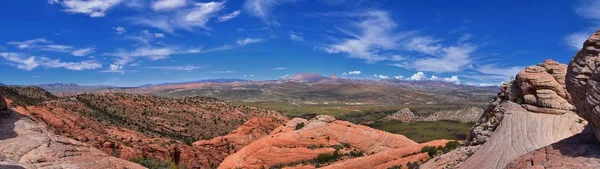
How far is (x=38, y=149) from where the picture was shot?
74.2ft

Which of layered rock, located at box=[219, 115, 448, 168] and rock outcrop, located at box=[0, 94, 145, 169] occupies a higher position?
rock outcrop, located at box=[0, 94, 145, 169]

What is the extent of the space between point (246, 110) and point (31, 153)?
136 metres

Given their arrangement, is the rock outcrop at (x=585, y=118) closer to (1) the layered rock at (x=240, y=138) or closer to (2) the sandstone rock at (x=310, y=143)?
(2) the sandstone rock at (x=310, y=143)

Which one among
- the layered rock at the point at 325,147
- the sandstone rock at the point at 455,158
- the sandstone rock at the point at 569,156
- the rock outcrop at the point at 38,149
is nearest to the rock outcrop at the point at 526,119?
the sandstone rock at the point at 455,158

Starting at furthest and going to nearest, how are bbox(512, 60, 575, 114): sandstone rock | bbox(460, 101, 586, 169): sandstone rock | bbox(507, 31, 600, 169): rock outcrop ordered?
bbox(512, 60, 575, 114): sandstone rock < bbox(460, 101, 586, 169): sandstone rock < bbox(507, 31, 600, 169): rock outcrop

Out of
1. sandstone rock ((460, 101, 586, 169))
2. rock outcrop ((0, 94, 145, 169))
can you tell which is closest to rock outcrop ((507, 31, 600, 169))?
sandstone rock ((460, 101, 586, 169))

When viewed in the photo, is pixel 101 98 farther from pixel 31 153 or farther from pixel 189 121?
pixel 31 153

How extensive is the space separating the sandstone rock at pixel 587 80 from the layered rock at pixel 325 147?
32541 millimetres

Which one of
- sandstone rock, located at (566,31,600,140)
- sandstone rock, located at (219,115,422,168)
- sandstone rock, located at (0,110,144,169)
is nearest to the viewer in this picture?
sandstone rock, located at (566,31,600,140)

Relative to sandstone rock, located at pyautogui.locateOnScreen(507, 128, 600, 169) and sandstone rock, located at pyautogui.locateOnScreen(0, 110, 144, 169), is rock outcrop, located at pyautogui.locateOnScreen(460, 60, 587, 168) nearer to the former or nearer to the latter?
sandstone rock, located at pyautogui.locateOnScreen(507, 128, 600, 169)

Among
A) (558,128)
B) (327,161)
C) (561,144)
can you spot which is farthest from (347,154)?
(561,144)

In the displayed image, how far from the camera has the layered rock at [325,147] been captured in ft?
170

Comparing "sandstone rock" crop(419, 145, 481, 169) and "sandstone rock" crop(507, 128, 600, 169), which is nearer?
"sandstone rock" crop(507, 128, 600, 169)

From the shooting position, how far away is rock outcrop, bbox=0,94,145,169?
69.8 feet
